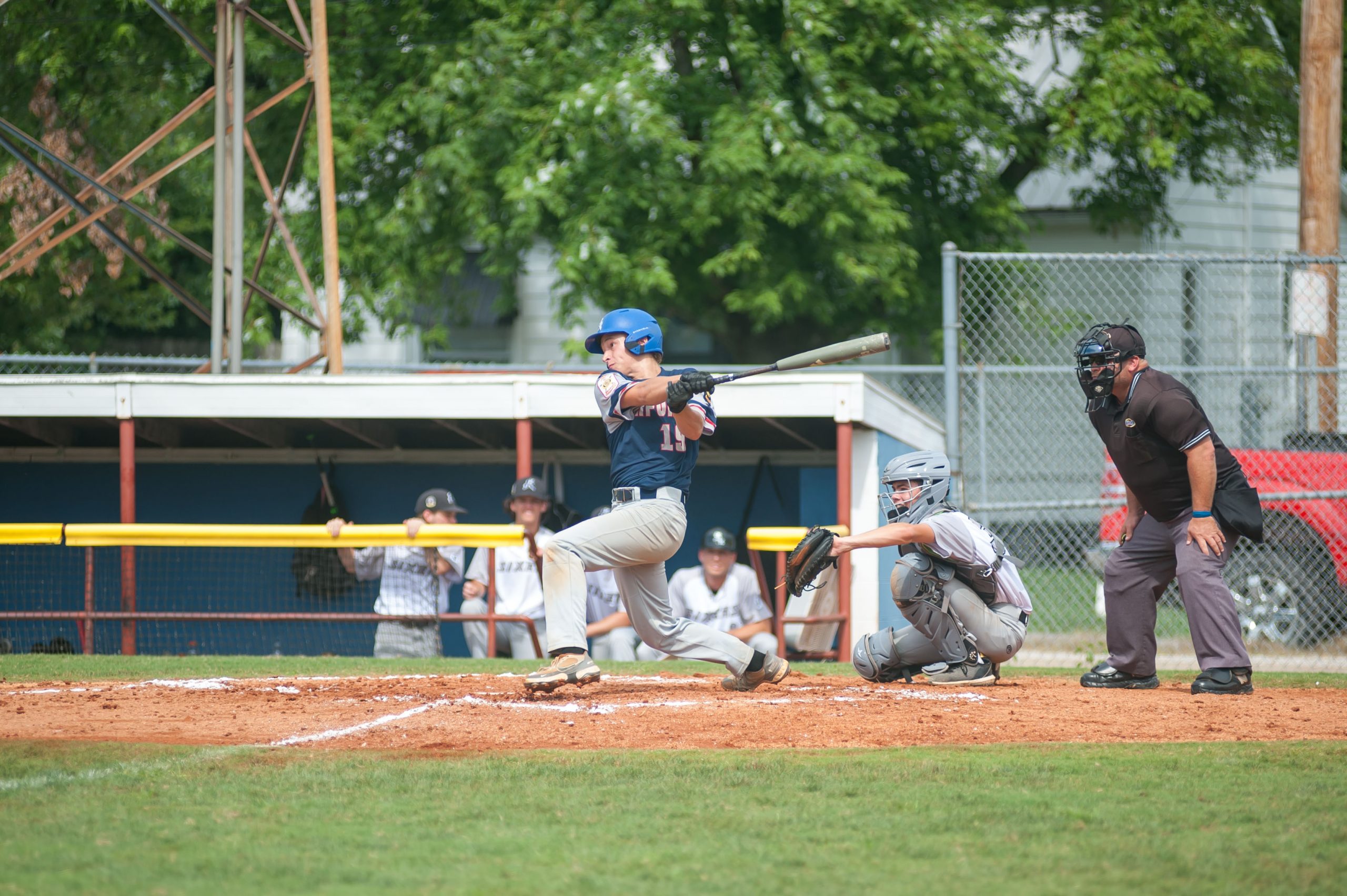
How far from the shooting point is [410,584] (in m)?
9.96

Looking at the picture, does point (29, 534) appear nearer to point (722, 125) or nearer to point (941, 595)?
point (941, 595)

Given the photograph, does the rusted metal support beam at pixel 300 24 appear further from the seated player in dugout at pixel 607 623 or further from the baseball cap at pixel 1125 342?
the baseball cap at pixel 1125 342

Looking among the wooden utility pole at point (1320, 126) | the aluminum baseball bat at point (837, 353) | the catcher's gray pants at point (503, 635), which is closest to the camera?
the aluminum baseball bat at point (837, 353)

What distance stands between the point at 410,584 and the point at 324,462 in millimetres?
2711

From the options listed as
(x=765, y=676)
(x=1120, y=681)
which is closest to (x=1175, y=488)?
(x=1120, y=681)

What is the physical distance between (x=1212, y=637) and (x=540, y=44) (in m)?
10.4

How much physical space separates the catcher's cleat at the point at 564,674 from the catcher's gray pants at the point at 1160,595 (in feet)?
8.40

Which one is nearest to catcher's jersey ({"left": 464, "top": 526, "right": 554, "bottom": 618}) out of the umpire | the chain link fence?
the chain link fence

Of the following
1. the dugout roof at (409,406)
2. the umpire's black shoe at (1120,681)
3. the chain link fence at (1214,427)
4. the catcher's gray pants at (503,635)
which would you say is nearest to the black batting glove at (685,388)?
the umpire's black shoe at (1120,681)

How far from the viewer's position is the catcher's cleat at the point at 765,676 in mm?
6625

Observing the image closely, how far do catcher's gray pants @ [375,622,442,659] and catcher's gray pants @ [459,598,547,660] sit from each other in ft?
1.09

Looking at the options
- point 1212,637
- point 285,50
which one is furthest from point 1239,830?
point 285,50

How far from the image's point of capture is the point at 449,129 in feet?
49.5

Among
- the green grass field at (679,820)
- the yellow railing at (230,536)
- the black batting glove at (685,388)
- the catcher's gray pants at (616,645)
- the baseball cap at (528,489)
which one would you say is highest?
the black batting glove at (685,388)
